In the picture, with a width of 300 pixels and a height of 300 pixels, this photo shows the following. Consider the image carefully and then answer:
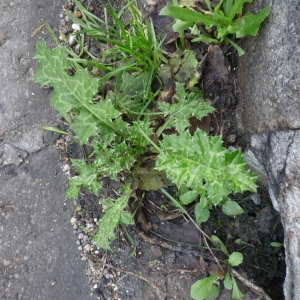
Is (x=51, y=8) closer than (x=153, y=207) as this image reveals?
No

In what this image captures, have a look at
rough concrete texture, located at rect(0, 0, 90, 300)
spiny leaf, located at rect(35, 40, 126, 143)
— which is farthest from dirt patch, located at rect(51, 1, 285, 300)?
spiny leaf, located at rect(35, 40, 126, 143)

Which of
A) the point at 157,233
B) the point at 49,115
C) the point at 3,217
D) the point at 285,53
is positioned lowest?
the point at 157,233

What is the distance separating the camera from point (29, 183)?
247 centimetres

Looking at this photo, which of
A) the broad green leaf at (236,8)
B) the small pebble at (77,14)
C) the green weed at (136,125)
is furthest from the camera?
the small pebble at (77,14)

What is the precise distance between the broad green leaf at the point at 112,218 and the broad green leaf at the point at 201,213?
1.18ft

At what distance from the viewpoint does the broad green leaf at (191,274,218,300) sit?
6.89 ft

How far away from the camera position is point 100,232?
2166 mm

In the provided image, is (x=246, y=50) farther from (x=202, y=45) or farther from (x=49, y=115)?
(x=49, y=115)

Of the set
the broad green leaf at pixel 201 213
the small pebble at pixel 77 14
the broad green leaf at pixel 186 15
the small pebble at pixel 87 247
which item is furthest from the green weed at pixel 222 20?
the small pebble at pixel 87 247

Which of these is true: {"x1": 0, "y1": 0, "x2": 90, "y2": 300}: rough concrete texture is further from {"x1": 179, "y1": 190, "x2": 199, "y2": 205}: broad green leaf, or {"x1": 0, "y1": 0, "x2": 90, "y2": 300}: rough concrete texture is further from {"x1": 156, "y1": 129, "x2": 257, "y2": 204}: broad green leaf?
{"x1": 156, "y1": 129, "x2": 257, "y2": 204}: broad green leaf

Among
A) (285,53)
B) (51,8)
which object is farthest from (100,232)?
(51,8)

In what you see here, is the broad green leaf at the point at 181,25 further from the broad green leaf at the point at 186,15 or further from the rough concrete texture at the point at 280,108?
the rough concrete texture at the point at 280,108

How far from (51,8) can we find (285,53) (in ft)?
5.10

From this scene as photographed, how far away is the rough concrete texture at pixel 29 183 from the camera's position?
2.40 m
